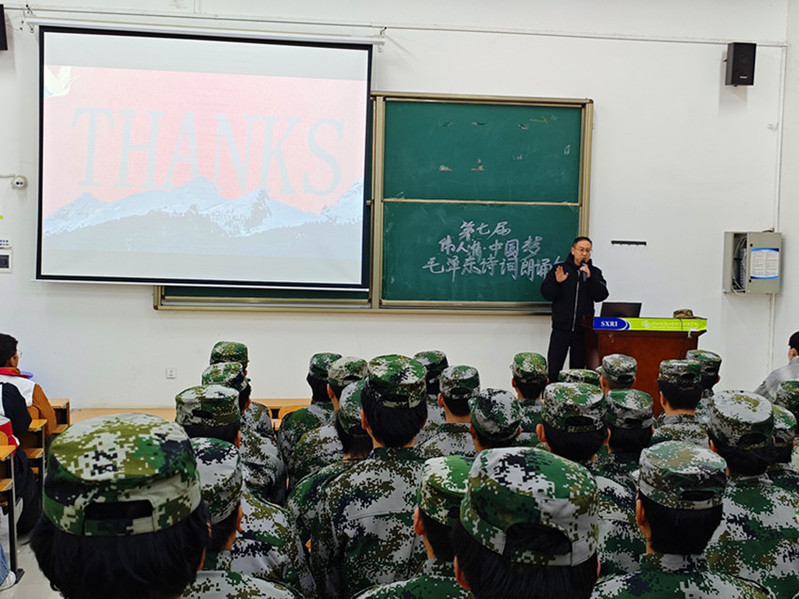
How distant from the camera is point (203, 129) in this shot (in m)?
5.67

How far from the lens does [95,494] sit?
0.85 metres

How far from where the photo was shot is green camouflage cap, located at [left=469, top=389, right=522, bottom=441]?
7.15 ft

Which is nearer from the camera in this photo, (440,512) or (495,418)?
(440,512)

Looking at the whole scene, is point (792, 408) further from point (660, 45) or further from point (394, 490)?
point (660, 45)

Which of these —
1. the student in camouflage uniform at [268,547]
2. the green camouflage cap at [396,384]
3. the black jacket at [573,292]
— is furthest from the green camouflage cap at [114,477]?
the black jacket at [573,292]

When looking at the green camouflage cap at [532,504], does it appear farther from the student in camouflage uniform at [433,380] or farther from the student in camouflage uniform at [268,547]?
the student in camouflage uniform at [433,380]

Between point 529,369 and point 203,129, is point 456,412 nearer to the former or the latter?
point 529,369

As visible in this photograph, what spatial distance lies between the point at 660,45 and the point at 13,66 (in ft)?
17.2

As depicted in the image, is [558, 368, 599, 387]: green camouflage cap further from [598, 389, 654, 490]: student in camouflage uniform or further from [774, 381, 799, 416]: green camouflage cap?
[774, 381, 799, 416]: green camouflage cap

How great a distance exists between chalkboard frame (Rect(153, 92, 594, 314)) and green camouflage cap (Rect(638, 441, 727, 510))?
4.50 m

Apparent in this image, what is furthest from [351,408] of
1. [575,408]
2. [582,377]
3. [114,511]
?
[114,511]

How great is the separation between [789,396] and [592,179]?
3515 mm

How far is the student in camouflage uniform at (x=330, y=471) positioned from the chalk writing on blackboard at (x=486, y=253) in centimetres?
343

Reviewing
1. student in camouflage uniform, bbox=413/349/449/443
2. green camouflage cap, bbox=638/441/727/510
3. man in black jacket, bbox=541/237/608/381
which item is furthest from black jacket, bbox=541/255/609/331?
green camouflage cap, bbox=638/441/727/510
